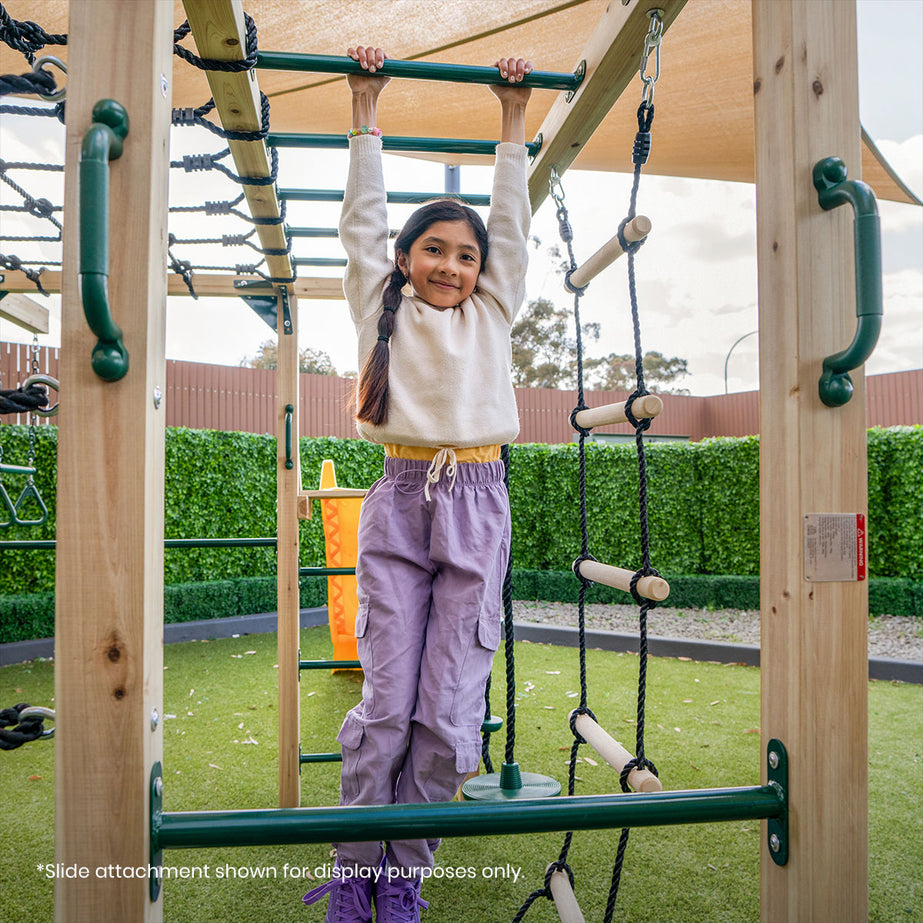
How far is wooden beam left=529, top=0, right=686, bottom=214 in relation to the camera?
1065 mm

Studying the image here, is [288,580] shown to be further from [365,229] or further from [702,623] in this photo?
[702,623]

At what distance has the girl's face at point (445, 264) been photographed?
59.1 inches

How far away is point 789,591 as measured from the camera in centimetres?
80

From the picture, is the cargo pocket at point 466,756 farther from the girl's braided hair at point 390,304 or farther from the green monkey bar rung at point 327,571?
the green monkey bar rung at point 327,571

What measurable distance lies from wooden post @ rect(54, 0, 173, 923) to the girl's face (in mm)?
811

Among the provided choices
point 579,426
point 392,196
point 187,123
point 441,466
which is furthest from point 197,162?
point 579,426

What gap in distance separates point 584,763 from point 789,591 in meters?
1.94

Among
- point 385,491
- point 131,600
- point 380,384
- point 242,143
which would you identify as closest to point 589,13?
point 242,143

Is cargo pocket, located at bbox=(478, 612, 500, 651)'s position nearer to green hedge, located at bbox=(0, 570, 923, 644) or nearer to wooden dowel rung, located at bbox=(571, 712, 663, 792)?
wooden dowel rung, located at bbox=(571, 712, 663, 792)

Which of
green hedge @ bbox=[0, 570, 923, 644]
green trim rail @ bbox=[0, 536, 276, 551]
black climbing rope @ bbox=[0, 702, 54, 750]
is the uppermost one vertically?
green trim rail @ bbox=[0, 536, 276, 551]

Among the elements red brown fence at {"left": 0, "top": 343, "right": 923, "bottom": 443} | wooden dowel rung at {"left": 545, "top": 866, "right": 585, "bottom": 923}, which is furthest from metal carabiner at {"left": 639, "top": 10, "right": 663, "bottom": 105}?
red brown fence at {"left": 0, "top": 343, "right": 923, "bottom": 443}

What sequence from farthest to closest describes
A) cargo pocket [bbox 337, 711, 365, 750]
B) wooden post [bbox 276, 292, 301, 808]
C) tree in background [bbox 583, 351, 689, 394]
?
tree in background [bbox 583, 351, 689, 394]
wooden post [bbox 276, 292, 301, 808]
cargo pocket [bbox 337, 711, 365, 750]

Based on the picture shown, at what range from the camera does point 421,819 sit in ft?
2.26

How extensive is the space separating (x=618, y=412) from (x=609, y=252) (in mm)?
321
